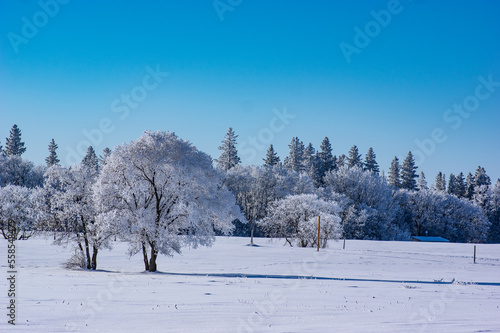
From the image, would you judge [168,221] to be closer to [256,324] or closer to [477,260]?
[256,324]

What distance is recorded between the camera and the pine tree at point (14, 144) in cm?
8988

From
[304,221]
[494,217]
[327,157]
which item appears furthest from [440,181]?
[304,221]

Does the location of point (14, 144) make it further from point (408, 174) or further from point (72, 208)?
point (408, 174)

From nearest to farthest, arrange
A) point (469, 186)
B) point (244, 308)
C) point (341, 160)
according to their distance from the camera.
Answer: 1. point (244, 308)
2. point (341, 160)
3. point (469, 186)

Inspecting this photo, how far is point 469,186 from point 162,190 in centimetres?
11431

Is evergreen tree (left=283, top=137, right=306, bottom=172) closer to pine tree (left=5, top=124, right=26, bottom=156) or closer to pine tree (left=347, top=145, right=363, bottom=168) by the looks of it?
pine tree (left=347, top=145, right=363, bottom=168)

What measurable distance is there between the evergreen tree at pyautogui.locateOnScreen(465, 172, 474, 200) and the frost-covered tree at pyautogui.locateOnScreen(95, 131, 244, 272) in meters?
109

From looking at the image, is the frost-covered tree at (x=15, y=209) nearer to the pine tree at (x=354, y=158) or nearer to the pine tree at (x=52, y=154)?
the pine tree at (x=52, y=154)

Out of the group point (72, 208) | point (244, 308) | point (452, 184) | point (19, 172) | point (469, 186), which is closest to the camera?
point (244, 308)

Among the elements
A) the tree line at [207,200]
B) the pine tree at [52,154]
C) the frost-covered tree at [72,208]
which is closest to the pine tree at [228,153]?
the tree line at [207,200]

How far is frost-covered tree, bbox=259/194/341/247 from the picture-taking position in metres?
49.1

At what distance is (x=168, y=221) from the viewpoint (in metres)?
25.2

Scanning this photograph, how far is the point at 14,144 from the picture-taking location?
90375 mm

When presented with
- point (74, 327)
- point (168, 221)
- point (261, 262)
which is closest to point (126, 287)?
point (74, 327)
